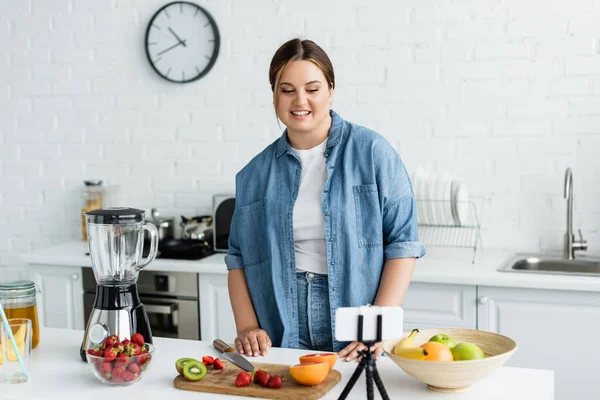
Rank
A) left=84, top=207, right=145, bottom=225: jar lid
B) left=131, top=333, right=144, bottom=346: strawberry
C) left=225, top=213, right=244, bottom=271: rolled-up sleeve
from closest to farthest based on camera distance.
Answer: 1. left=131, top=333, right=144, bottom=346: strawberry
2. left=84, top=207, right=145, bottom=225: jar lid
3. left=225, top=213, right=244, bottom=271: rolled-up sleeve

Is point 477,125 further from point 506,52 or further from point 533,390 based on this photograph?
point 533,390

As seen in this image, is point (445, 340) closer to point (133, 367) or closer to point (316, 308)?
point (316, 308)

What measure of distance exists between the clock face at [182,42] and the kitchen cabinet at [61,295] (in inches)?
44.9

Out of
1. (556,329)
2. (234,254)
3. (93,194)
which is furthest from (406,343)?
(93,194)

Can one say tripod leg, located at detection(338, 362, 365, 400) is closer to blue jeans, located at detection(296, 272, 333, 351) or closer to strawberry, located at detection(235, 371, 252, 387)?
strawberry, located at detection(235, 371, 252, 387)

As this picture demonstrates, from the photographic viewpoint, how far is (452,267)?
307cm

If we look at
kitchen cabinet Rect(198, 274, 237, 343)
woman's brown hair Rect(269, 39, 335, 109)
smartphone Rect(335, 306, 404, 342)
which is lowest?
kitchen cabinet Rect(198, 274, 237, 343)

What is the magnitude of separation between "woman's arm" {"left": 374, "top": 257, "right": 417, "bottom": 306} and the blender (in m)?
0.65

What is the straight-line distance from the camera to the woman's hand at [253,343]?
77.2 inches

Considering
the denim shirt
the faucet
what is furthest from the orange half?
the faucet

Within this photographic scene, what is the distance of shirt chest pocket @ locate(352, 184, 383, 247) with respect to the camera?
2.14 m

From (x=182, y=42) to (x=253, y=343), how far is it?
233 centimetres

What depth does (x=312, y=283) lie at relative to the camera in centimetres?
217

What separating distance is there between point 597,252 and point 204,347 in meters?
2.04
